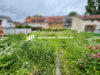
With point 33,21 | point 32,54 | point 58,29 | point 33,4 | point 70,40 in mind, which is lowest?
point 32,54

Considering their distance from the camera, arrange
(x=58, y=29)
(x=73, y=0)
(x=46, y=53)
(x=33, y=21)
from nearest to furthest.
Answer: (x=46, y=53) → (x=73, y=0) → (x=58, y=29) → (x=33, y=21)

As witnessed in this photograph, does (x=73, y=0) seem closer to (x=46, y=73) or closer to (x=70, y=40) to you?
(x=70, y=40)

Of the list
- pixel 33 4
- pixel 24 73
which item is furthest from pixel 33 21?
pixel 24 73

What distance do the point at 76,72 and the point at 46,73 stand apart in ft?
2.14

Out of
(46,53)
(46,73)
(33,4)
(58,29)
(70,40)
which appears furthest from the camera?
(33,4)

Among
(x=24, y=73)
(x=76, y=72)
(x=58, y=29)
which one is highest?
(x=58, y=29)

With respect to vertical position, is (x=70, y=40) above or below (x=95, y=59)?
above

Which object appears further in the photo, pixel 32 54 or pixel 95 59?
pixel 32 54

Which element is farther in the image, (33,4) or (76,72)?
(33,4)

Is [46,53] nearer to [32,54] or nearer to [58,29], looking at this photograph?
[32,54]

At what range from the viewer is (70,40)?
7.77ft

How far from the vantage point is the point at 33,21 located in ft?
74.1

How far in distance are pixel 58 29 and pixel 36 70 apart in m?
1.89

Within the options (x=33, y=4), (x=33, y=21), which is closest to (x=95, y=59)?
(x=33, y=4)
